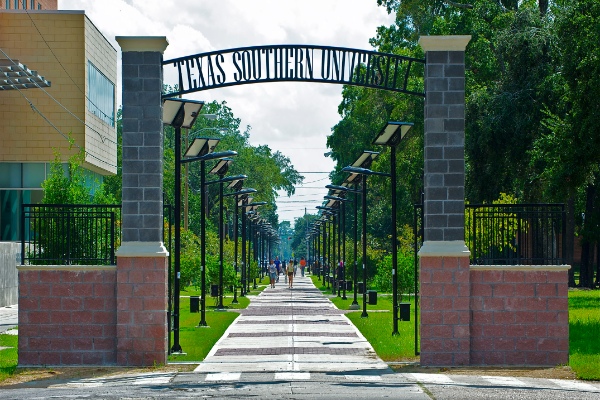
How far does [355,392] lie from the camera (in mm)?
15172

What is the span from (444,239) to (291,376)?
140 inches

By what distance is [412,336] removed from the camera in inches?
989

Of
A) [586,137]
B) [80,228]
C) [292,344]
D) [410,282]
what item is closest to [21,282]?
[80,228]

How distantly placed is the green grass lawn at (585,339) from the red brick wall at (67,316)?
24.2 feet

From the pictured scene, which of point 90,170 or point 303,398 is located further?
point 90,170

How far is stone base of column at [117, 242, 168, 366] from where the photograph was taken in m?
19.0

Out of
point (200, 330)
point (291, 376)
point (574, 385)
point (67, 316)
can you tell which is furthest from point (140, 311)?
point (200, 330)

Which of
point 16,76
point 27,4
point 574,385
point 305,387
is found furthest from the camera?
point 27,4

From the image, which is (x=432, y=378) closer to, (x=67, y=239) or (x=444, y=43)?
(x=444, y=43)

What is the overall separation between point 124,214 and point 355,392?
5.78 metres

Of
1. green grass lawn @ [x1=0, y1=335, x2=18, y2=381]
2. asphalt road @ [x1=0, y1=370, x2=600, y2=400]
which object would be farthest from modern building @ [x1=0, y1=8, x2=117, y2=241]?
asphalt road @ [x1=0, y1=370, x2=600, y2=400]

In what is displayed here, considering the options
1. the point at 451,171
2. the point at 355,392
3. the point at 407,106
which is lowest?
the point at 355,392

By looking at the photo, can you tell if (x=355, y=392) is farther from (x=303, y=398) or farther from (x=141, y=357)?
(x=141, y=357)

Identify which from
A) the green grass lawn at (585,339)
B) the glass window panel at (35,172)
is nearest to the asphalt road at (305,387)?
the green grass lawn at (585,339)
